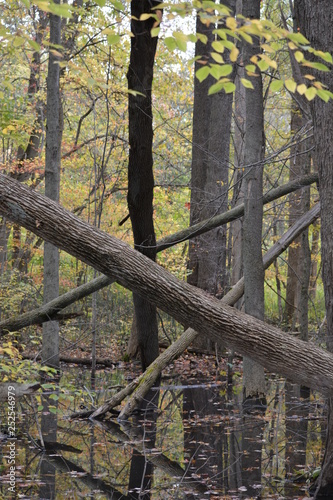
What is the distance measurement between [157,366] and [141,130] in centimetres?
375

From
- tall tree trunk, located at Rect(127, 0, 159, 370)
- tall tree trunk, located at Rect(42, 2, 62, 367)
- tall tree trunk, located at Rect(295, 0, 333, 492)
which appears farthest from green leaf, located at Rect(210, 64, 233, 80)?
tall tree trunk, located at Rect(42, 2, 62, 367)

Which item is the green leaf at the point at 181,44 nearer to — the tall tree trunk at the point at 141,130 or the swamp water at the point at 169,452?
the tall tree trunk at the point at 141,130

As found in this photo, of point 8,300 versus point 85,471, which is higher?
point 8,300

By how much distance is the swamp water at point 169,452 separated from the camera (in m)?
5.48

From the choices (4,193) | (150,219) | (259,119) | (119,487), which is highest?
(259,119)

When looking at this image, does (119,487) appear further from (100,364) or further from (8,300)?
(8,300)

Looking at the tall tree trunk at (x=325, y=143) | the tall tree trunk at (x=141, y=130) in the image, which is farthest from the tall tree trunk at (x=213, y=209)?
the tall tree trunk at (x=325, y=143)

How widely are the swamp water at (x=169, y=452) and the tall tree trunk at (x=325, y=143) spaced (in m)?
0.57

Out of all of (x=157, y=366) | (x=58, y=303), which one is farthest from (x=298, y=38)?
(x=58, y=303)

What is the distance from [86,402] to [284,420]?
9.65 feet

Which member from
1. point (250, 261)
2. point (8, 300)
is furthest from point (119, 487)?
point (8, 300)

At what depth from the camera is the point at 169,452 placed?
6703 millimetres

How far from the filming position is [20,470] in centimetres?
586

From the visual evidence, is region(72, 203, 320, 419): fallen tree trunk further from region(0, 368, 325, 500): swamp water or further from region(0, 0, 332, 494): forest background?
region(0, 0, 332, 494): forest background
